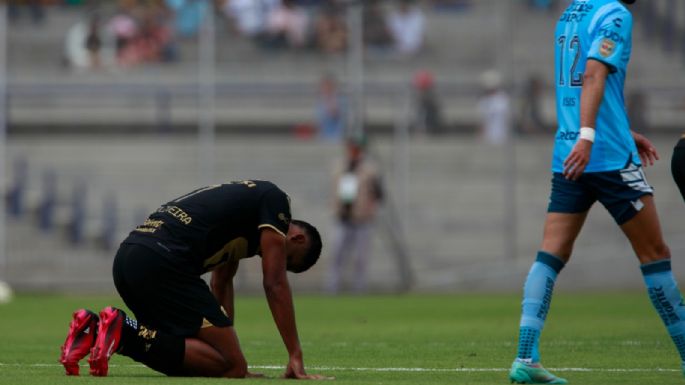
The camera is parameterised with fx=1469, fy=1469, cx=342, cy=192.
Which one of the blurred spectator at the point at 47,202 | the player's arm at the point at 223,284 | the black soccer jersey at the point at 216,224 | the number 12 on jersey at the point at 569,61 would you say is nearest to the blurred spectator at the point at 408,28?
the blurred spectator at the point at 47,202

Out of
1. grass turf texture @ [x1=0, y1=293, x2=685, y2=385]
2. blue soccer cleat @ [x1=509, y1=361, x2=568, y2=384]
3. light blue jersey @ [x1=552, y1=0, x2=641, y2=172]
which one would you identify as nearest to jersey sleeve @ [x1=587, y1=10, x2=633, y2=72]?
light blue jersey @ [x1=552, y1=0, x2=641, y2=172]

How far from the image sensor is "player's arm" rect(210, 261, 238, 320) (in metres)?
9.52

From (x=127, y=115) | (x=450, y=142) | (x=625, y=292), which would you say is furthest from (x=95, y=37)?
(x=625, y=292)

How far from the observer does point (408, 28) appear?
27.3 metres

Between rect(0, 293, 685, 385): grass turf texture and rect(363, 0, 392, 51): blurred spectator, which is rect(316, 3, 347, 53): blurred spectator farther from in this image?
rect(0, 293, 685, 385): grass turf texture

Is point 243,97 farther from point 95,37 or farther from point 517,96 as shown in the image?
point 517,96

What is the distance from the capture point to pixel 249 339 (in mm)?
13289

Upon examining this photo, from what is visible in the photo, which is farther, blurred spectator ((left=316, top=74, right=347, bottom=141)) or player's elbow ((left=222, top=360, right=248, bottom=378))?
blurred spectator ((left=316, top=74, right=347, bottom=141))

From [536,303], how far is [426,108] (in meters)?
17.2

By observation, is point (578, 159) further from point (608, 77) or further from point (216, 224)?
point (216, 224)

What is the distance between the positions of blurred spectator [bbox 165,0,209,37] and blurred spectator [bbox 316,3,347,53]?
2252 millimetres

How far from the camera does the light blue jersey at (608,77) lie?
850 centimetres

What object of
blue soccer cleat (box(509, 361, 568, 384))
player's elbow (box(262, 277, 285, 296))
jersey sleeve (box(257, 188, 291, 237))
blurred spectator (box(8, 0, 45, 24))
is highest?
blurred spectator (box(8, 0, 45, 24))

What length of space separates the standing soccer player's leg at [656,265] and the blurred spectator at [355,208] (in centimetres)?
1466
